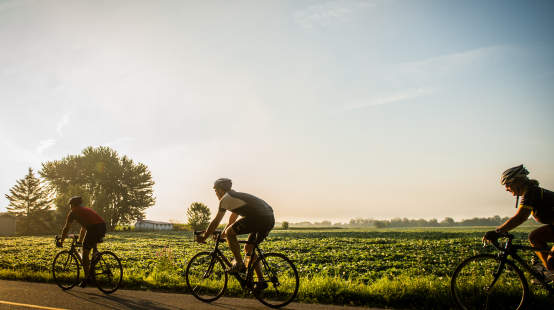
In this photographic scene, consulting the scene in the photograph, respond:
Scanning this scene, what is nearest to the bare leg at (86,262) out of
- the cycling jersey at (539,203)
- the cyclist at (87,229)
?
the cyclist at (87,229)

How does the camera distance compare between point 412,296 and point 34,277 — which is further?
point 34,277

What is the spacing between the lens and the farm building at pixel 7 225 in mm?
56344

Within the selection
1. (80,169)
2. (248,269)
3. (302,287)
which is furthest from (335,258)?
(80,169)

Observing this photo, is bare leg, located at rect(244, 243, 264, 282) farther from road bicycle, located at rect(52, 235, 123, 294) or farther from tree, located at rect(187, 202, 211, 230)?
tree, located at rect(187, 202, 211, 230)

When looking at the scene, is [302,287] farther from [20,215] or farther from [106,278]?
[20,215]

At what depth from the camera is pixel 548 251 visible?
15.9ft

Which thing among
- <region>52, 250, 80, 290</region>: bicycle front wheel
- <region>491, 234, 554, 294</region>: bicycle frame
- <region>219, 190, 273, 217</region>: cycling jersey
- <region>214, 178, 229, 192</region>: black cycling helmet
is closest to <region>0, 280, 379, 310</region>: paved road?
<region>52, 250, 80, 290</region>: bicycle front wheel

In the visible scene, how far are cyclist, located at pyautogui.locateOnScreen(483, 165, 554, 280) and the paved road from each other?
296 centimetres

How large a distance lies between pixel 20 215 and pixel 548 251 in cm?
7991

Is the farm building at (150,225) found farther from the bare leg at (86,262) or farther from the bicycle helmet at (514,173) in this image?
the bicycle helmet at (514,173)

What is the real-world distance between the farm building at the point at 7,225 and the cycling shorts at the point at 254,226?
70469 millimetres

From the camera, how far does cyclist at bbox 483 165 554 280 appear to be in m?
4.76

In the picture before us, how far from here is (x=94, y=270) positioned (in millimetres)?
7609

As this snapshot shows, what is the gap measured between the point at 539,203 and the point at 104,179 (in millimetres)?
74790
